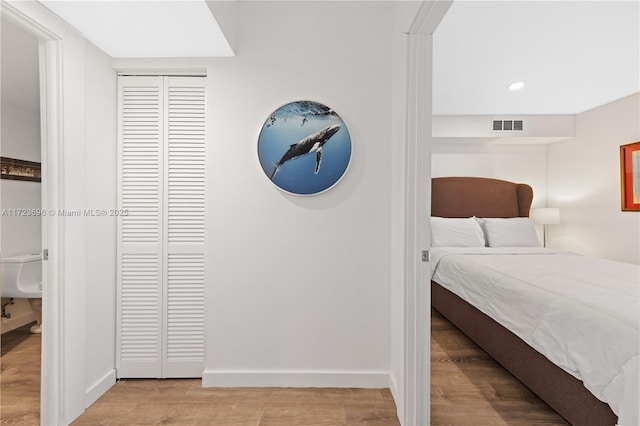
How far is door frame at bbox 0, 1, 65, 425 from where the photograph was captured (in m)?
1.85

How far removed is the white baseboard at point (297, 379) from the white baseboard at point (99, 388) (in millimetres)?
597

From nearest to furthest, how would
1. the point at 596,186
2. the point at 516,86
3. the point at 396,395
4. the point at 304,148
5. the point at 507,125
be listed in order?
the point at 396,395
the point at 304,148
the point at 516,86
the point at 596,186
the point at 507,125

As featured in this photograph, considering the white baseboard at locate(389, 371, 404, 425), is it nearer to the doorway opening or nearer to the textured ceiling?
the doorway opening

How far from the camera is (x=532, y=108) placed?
4223 mm

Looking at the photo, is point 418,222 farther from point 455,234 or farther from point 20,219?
point 20,219

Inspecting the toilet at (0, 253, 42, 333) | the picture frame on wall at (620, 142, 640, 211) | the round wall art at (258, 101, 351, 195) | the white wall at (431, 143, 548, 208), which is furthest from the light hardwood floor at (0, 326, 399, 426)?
the picture frame on wall at (620, 142, 640, 211)

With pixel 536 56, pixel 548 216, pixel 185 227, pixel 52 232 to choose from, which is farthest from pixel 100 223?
pixel 548 216

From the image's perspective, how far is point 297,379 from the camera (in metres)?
2.33

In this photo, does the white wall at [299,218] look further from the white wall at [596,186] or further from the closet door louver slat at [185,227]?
the white wall at [596,186]

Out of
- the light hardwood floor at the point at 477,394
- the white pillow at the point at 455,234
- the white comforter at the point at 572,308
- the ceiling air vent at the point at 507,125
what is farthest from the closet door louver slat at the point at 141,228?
the ceiling air vent at the point at 507,125

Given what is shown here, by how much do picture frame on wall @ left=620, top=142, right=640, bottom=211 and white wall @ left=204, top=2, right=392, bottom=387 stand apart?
302cm

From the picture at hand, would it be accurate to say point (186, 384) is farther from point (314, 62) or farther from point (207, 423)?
point (314, 62)

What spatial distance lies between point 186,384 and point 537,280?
246 centimetres

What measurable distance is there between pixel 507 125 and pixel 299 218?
3.33m
